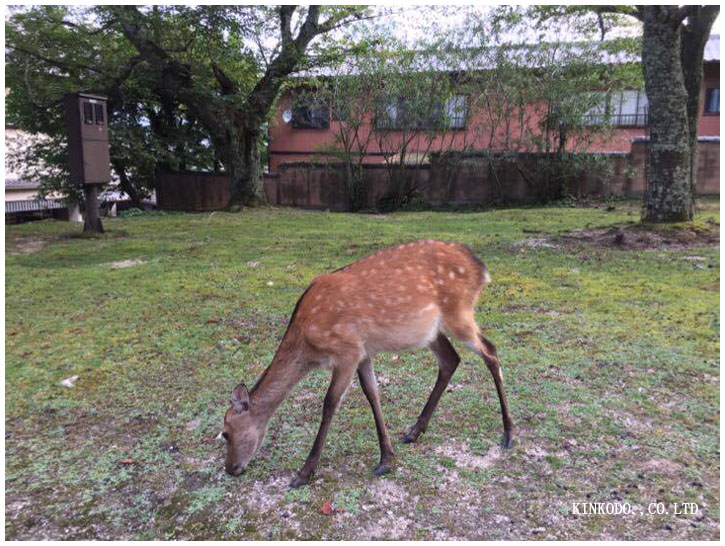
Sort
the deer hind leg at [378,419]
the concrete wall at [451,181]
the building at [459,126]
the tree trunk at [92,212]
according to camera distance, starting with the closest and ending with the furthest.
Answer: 1. the deer hind leg at [378,419]
2. the tree trunk at [92,212]
3. the concrete wall at [451,181]
4. the building at [459,126]

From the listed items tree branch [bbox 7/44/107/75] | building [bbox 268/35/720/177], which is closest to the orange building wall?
building [bbox 268/35/720/177]

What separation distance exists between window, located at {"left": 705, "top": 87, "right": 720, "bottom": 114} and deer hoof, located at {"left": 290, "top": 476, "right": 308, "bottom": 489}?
20612mm

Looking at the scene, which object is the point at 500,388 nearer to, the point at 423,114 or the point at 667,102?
the point at 667,102

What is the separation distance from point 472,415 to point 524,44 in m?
12.7

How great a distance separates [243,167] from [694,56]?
33.9ft

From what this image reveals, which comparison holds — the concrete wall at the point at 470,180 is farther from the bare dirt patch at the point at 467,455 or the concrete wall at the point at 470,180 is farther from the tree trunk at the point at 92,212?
the bare dirt patch at the point at 467,455

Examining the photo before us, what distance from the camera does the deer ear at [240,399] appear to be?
9.59 feet

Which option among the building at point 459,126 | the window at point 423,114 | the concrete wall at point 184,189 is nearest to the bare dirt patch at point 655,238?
the building at point 459,126

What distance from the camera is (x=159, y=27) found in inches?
508

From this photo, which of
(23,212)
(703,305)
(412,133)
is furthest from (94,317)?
(23,212)

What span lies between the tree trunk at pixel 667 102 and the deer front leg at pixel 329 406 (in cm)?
702

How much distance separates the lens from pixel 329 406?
2912 mm

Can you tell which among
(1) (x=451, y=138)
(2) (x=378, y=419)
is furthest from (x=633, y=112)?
(2) (x=378, y=419)

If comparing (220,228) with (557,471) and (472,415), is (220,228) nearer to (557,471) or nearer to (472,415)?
(472,415)
